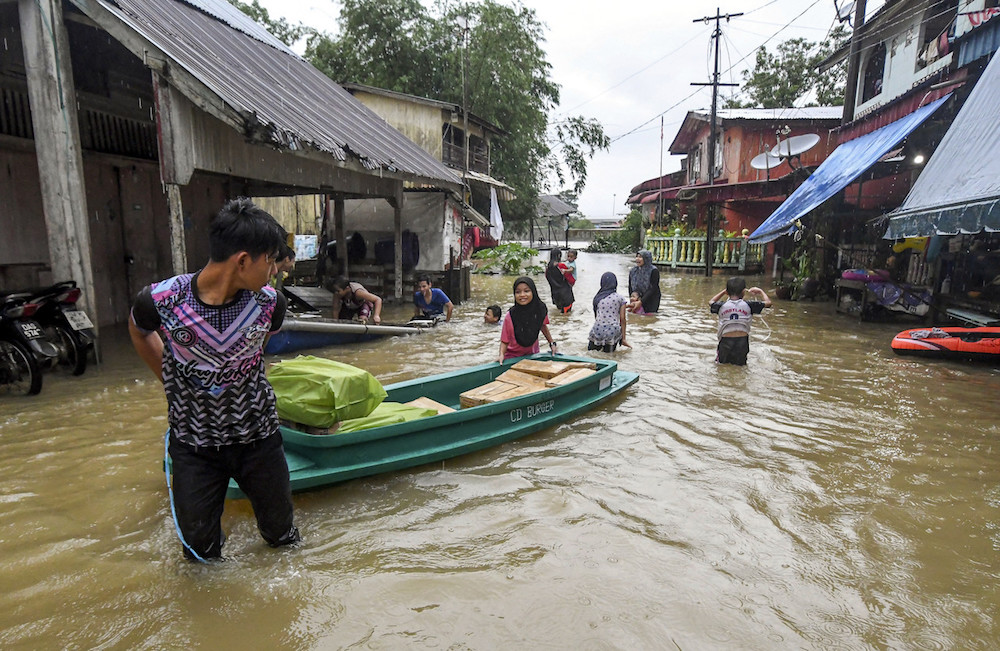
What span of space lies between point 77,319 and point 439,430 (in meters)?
4.66

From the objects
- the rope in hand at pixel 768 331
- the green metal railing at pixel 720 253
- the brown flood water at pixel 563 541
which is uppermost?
the green metal railing at pixel 720 253

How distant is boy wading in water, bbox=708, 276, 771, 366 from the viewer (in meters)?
7.66

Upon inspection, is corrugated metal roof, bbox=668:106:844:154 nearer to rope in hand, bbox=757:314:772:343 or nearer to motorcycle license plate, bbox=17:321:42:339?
rope in hand, bbox=757:314:772:343

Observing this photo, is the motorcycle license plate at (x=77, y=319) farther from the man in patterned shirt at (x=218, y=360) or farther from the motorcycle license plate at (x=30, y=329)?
the man in patterned shirt at (x=218, y=360)

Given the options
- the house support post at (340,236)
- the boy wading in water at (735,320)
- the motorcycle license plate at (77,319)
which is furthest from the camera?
the house support post at (340,236)

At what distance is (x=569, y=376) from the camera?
5.87m

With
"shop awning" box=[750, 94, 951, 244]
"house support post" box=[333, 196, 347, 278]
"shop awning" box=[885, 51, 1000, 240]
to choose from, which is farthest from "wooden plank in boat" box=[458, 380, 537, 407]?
"shop awning" box=[750, 94, 951, 244]

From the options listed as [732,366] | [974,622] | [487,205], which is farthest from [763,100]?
[974,622]

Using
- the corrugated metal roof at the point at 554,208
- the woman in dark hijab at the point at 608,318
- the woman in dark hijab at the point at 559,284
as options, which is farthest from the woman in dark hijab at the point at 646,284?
the corrugated metal roof at the point at 554,208

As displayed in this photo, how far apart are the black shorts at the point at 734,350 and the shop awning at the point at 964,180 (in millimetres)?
2915

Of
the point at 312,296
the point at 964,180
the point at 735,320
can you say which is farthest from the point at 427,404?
the point at 964,180

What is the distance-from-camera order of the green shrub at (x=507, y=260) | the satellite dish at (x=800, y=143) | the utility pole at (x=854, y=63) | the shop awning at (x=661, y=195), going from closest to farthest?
the utility pole at (x=854, y=63) < the satellite dish at (x=800, y=143) < the green shrub at (x=507, y=260) < the shop awning at (x=661, y=195)

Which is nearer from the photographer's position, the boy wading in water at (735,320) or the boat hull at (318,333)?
the boy wading in water at (735,320)

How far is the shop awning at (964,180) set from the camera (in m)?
7.16
